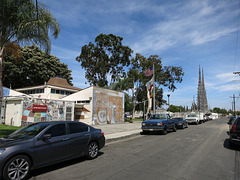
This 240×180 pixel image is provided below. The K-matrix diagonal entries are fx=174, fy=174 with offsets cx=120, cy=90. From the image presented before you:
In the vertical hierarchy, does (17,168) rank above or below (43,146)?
below

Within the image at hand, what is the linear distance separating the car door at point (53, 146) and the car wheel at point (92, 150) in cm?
100

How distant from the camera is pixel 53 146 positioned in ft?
16.9

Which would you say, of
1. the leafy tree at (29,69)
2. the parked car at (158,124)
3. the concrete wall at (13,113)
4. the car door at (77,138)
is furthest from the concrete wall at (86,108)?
the leafy tree at (29,69)

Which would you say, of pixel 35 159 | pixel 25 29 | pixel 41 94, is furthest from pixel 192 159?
pixel 41 94

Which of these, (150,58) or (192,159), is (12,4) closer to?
(192,159)

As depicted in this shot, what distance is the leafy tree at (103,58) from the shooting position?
3888 cm

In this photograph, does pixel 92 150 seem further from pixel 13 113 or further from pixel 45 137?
pixel 13 113

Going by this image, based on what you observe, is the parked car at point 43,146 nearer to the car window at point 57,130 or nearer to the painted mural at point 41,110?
the car window at point 57,130

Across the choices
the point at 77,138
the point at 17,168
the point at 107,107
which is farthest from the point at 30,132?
the point at 107,107

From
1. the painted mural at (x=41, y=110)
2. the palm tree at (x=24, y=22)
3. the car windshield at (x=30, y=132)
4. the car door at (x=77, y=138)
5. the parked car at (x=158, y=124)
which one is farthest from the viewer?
the painted mural at (x=41, y=110)

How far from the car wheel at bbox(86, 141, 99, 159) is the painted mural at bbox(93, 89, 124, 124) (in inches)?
629

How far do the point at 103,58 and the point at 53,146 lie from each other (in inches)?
1374

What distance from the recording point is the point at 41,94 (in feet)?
104

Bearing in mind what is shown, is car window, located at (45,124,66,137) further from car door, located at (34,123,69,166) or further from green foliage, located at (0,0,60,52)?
green foliage, located at (0,0,60,52)
